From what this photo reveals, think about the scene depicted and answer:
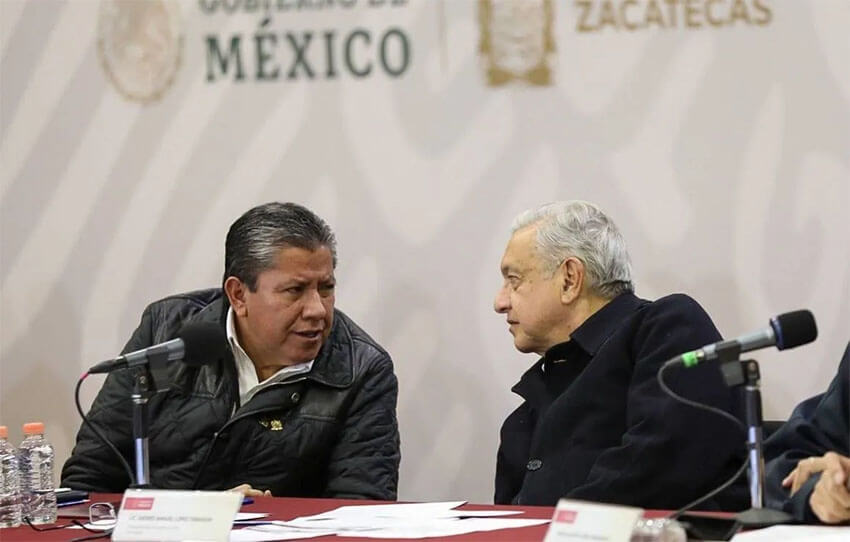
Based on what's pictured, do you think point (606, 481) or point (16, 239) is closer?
point (606, 481)

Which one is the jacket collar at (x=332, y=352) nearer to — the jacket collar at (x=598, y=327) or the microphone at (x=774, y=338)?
the jacket collar at (x=598, y=327)

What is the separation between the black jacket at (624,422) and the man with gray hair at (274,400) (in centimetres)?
47

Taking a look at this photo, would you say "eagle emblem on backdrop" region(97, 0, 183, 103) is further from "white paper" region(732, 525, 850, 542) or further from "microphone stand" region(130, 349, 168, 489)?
"white paper" region(732, 525, 850, 542)

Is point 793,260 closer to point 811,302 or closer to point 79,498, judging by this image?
point 811,302

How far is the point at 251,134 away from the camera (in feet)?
15.6

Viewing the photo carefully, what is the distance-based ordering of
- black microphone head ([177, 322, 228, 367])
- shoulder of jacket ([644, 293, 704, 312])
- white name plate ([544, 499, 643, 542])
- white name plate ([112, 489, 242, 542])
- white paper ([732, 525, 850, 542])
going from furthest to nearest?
shoulder of jacket ([644, 293, 704, 312])
black microphone head ([177, 322, 228, 367])
white name plate ([112, 489, 242, 542])
white paper ([732, 525, 850, 542])
white name plate ([544, 499, 643, 542])

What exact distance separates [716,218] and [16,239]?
254cm

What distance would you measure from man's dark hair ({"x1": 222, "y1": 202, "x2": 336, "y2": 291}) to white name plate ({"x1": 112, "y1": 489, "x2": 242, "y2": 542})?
142 centimetres

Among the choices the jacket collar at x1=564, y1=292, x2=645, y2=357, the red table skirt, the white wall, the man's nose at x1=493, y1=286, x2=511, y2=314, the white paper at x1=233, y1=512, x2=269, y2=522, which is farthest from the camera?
the white wall

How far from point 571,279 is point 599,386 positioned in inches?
12.0

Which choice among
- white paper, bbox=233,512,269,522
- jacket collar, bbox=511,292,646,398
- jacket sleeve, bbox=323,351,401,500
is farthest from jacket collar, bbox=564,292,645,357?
white paper, bbox=233,512,269,522

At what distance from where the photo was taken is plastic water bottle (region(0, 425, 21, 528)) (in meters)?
3.18

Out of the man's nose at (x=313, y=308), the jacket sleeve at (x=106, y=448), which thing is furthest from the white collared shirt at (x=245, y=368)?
the jacket sleeve at (x=106, y=448)

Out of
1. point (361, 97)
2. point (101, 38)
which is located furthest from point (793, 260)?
point (101, 38)
